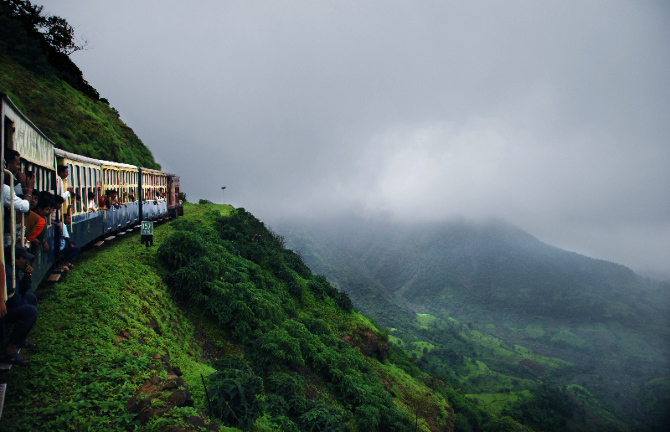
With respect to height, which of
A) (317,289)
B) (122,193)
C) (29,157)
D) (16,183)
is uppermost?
(29,157)

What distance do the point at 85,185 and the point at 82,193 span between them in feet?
1.52

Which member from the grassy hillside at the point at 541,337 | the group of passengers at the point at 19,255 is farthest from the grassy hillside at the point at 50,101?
the grassy hillside at the point at 541,337

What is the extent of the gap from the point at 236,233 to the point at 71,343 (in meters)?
15.2

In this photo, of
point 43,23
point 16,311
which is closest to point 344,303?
point 16,311

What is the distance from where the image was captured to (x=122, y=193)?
54.3 feet

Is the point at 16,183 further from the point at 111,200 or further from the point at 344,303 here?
the point at 344,303

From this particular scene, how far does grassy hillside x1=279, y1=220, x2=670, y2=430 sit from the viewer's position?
7638cm

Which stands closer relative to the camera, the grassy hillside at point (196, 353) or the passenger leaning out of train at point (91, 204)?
the grassy hillside at point (196, 353)

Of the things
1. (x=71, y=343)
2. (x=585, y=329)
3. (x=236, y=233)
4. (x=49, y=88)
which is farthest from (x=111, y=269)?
(x=585, y=329)

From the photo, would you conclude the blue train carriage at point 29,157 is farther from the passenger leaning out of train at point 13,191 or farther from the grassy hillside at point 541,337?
the grassy hillside at point 541,337

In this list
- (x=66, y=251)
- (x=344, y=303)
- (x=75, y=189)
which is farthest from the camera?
(x=344, y=303)

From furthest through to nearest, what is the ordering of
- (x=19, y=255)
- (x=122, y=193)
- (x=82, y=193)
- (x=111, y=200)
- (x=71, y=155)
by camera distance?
(x=122, y=193), (x=111, y=200), (x=82, y=193), (x=71, y=155), (x=19, y=255)

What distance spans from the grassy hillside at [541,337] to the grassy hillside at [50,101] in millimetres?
28890

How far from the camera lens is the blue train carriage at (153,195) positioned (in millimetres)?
19516
